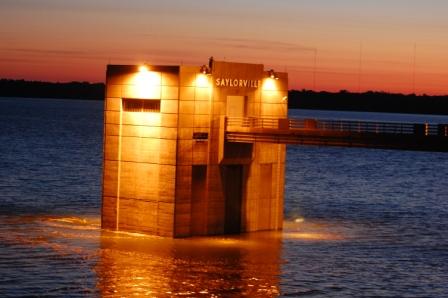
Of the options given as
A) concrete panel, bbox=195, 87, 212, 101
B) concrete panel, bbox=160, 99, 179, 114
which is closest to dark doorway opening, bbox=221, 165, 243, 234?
concrete panel, bbox=195, 87, 212, 101

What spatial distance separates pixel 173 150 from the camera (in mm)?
74688

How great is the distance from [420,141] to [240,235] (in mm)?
14468

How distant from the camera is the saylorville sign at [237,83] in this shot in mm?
77000

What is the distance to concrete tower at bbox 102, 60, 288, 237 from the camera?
74.9 meters

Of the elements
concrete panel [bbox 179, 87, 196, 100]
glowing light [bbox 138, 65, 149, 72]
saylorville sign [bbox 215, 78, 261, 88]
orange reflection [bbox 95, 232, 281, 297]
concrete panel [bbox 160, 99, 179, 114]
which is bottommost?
orange reflection [bbox 95, 232, 281, 297]

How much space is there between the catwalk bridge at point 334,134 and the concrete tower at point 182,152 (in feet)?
2.22

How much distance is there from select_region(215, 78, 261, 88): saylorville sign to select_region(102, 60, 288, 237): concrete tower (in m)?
0.06

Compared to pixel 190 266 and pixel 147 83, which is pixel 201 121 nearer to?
pixel 147 83

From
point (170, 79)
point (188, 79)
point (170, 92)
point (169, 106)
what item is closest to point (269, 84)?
point (188, 79)

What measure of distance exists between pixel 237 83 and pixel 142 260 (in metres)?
15.4

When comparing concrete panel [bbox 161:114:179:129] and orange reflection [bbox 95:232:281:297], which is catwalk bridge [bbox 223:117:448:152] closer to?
concrete panel [bbox 161:114:179:129]

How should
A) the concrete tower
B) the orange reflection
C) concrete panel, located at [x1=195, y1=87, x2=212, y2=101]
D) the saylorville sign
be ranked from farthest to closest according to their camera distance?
the saylorville sign < concrete panel, located at [x1=195, y1=87, x2=212, y2=101] < the concrete tower < the orange reflection

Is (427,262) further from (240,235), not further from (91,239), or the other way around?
(91,239)

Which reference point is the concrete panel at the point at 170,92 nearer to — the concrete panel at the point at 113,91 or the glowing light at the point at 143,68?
the glowing light at the point at 143,68
